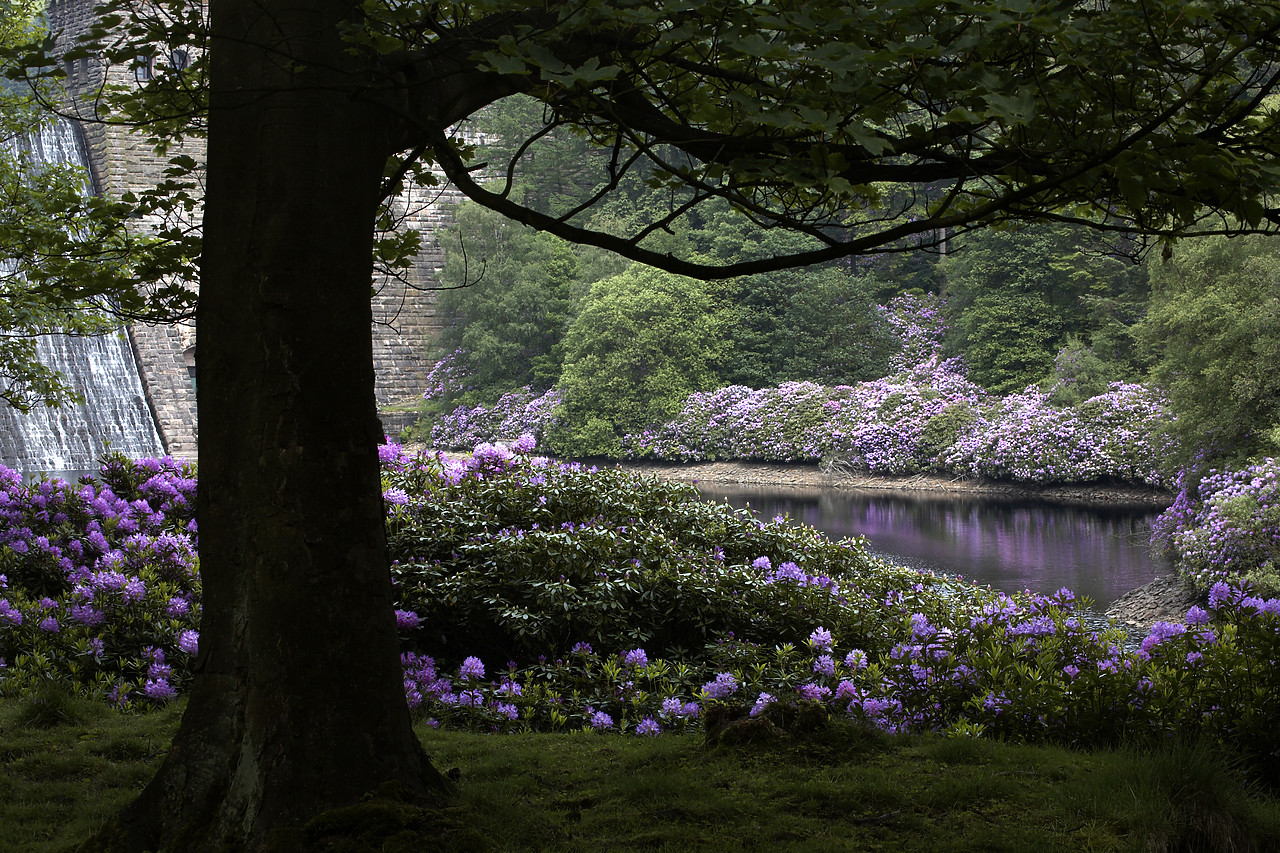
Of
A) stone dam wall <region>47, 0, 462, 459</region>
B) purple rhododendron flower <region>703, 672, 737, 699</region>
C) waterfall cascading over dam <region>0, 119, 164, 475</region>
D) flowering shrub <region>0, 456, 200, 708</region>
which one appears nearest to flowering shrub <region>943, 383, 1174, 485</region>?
stone dam wall <region>47, 0, 462, 459</region>

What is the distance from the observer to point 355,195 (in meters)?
2.43

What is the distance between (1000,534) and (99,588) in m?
13.3

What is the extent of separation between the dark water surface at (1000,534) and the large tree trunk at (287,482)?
6650 millimetres

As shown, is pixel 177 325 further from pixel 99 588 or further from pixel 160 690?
pixel 160 690

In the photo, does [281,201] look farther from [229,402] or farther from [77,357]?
[77,357]

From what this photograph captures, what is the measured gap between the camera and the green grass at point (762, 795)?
244 centimetres

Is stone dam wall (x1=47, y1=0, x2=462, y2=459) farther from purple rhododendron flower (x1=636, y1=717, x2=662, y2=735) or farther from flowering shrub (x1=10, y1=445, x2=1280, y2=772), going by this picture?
purple rhododendron flower (x1=636, y1=717, x2=662, y2=735)

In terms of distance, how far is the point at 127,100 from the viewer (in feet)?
11.1

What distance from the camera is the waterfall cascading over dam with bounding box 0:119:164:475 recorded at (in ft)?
59.3

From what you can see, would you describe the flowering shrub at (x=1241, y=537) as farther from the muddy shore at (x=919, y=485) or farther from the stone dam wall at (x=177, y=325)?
the stone dam wall at (x=177, y=325)

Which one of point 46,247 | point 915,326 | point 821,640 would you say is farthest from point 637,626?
point 915,326

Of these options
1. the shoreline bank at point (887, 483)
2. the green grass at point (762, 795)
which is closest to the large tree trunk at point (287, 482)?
the green grass at point (762, 795)

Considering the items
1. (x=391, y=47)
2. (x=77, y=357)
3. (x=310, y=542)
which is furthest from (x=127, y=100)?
(x=77, y=357)

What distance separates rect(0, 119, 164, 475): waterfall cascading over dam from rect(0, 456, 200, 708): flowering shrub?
43.9ft
